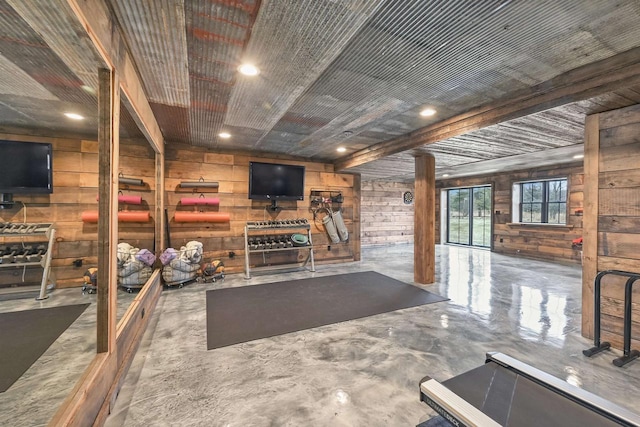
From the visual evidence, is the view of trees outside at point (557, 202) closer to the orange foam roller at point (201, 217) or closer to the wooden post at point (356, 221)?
the wooden post at point (356, 221)

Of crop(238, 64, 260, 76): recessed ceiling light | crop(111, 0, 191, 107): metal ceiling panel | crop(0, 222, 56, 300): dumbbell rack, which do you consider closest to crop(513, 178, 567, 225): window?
crop(238, 64, 260, 76): recessed ceiling light

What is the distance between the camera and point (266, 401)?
1.70m

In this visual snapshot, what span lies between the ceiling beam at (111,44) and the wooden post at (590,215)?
157 inches

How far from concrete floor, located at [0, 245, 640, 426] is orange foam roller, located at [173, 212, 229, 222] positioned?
5.13ft

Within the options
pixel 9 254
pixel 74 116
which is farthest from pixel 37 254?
pixel 74 116

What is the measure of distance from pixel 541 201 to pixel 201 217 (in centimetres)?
819

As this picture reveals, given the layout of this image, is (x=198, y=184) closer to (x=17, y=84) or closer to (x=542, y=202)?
(x=17, y=84)

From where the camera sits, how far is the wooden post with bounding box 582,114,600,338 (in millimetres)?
2471

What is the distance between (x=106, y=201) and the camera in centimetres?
161

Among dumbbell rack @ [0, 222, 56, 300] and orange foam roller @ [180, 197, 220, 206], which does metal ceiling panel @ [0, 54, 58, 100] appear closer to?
dumbbell rack @ [0, 222, 56, 300]

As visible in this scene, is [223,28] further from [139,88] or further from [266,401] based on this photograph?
[266,401]

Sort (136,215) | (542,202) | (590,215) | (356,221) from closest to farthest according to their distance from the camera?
(590,215) < (136,215) < (356,221) < (542,202)

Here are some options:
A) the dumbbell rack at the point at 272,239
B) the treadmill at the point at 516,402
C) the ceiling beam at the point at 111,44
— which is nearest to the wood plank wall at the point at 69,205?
the ceiling beam at the point at 111,44

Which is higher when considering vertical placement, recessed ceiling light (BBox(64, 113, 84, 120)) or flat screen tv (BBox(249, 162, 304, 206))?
recessed ceiling light (BBox(64, 113, 84, 120))
